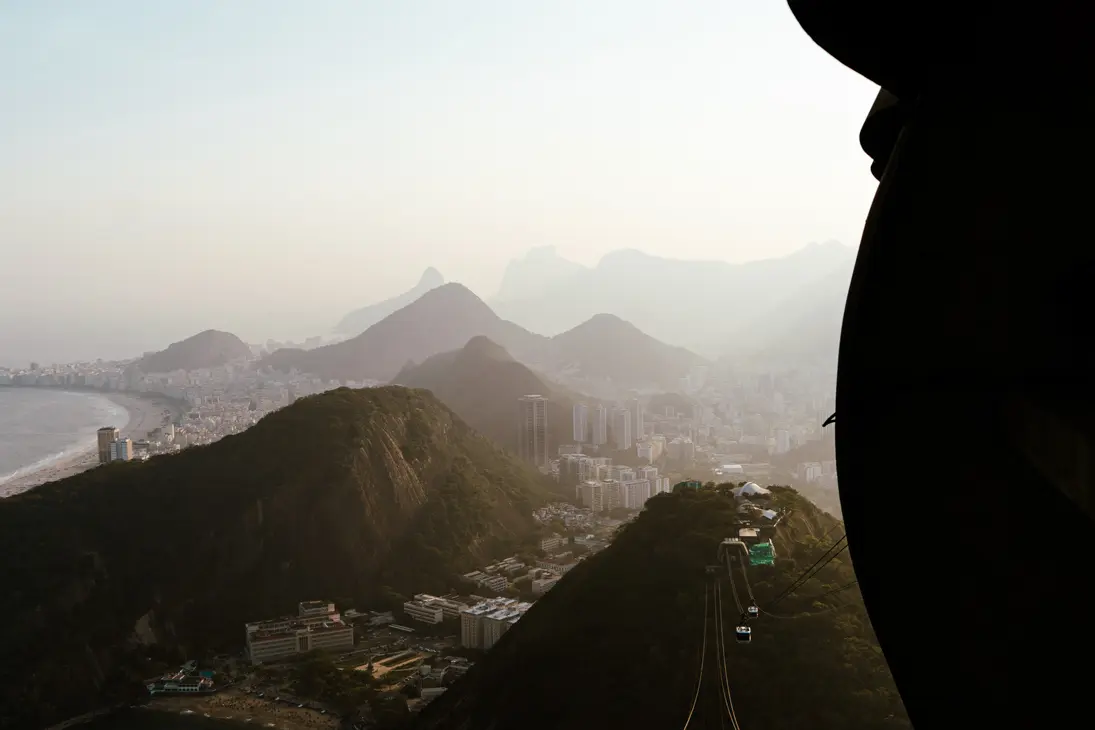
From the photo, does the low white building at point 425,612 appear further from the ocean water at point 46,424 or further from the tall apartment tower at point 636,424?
the tall apartment tower at point 636,424

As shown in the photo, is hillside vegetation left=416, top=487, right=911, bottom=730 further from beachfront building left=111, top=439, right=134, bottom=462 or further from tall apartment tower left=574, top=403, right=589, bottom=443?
tall apartment tower left=574, top=403, right=589, bottom=443

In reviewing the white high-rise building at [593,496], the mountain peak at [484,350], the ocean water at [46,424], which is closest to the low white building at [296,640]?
the white high-rise building at [593,496]

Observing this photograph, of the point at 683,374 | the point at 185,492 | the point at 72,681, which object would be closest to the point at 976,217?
the point at 72,681

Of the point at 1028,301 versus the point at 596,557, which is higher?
the point at 1028,301

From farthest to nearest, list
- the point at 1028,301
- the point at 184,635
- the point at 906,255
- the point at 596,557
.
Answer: the point at 184,635
the point at 596,557
the point at 906,255
the point at 1028,301

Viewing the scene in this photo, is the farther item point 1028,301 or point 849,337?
point 849,337

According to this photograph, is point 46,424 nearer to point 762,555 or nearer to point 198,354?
point 198,354

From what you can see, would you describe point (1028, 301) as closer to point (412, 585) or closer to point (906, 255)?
point (906, 255)
